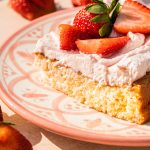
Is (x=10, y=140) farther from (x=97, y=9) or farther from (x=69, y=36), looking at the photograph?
(x=97, y=9)

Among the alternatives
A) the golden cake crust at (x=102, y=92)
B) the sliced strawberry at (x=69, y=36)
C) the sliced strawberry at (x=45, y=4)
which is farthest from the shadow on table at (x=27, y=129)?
the sliced strawberry at (x=45, y=4)

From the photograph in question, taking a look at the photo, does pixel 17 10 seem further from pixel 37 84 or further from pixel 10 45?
pixel 37 84

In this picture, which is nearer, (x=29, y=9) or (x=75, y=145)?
(x=75, y=145)

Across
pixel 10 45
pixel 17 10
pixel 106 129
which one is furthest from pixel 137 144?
pixel 17 10

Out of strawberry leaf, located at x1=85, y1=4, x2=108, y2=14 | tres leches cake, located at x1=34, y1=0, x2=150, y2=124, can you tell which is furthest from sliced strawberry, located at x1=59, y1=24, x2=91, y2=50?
strawberry leaf, located at x1=85, y1=4, x2=108, y2=14

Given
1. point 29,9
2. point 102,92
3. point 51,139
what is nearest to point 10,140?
point 51,139

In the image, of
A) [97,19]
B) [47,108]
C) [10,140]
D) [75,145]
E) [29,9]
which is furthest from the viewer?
[29,9]

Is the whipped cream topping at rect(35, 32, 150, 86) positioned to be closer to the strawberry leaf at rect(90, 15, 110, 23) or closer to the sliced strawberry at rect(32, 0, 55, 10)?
the strawberry leaf at rect(90, 15, 110, 23)
